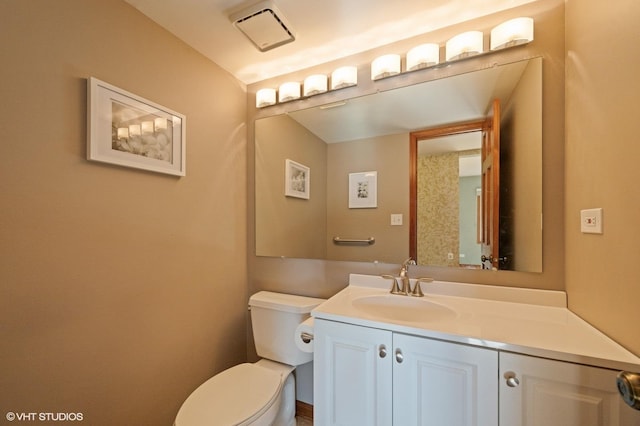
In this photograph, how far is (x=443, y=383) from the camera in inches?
35.1

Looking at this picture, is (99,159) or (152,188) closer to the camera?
(99,159)

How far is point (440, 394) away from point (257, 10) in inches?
71.5

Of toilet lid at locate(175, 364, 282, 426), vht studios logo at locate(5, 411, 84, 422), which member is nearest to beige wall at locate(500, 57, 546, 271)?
toilet lid at locate(175, 364, 282, 426)

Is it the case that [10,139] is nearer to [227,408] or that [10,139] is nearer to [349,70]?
[227,408]

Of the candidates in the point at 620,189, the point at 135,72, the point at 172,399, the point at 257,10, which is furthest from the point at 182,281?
the point at 620,189

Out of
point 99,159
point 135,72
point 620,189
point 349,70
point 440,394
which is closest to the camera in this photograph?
point 620,189

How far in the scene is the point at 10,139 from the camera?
844 millimetres

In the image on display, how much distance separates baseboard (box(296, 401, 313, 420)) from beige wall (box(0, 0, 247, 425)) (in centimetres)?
60

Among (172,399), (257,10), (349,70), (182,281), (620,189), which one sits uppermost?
(257,10)

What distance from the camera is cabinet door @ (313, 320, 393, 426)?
3.22ft

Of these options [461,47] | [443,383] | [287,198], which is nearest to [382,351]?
[443,383]

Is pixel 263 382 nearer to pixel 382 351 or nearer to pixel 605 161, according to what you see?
pixel 382 351

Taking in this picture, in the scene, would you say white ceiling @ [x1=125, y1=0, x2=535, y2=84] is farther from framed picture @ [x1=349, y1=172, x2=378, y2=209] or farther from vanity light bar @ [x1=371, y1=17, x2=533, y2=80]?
framed picture @ [x1=349, y1=172, x2=378, y2=209]

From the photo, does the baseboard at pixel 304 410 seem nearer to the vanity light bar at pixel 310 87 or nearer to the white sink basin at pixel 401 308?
the white sink basin at pixel 401 308
